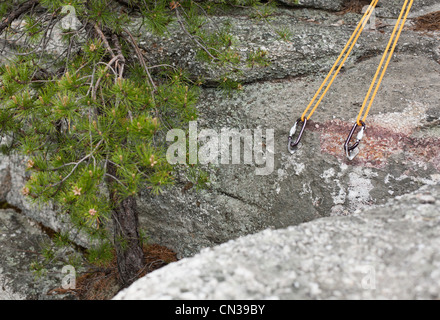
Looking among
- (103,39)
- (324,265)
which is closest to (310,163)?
(324,265)

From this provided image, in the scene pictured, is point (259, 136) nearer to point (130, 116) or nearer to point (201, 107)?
point (201, 107)

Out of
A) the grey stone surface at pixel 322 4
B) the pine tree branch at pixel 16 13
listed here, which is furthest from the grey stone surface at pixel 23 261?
the grey stone surface at pixel 322 4

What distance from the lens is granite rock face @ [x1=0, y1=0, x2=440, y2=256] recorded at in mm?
3840

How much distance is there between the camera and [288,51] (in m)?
4.80

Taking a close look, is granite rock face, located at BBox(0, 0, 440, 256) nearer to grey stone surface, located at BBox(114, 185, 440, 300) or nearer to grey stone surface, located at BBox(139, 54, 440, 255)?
grey stone surface, located at BBox(139, 54, 440, 255)

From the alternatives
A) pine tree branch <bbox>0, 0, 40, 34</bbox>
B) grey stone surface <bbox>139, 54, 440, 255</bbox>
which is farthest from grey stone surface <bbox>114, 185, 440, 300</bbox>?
pine tree branch <bbox>0, 0, 40, 34</bbox>

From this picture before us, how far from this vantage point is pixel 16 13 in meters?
3.87

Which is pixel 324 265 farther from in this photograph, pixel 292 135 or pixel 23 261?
pixel 23 261

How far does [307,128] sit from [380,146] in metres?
0.73

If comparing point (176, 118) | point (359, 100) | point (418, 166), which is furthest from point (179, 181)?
point (418, 166)

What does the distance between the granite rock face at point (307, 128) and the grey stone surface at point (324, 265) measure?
1.06 m

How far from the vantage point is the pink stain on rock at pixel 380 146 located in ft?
12.4

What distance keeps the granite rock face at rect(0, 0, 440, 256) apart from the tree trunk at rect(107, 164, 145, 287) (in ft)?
2.07

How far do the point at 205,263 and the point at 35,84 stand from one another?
2.43m
